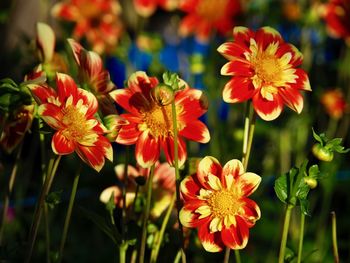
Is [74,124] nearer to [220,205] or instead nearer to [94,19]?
[220,205]

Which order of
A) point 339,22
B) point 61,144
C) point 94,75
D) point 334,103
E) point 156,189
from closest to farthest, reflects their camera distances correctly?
point 61,144
point 94,75
point 156,189
point 339,22
point 334,103

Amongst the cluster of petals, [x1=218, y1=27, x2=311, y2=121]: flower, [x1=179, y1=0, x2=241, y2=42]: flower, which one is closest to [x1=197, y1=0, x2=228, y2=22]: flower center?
[x1=179, y1=0, x2=241, y2=42]: flower

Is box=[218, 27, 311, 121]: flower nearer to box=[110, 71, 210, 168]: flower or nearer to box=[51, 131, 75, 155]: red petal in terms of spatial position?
box=[110, 71, 210, 168]: flower

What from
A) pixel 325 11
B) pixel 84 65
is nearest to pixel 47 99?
pixel 84 65

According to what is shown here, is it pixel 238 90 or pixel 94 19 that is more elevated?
pixel 238 90

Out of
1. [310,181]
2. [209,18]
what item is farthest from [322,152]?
[209,18]

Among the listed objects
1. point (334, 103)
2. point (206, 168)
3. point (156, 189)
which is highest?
point (206, 168)
